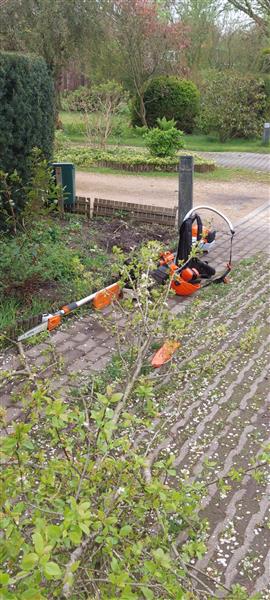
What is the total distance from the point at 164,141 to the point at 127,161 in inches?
42.3

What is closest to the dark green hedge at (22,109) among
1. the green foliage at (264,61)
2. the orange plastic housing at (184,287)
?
the orange plastic housing at (184,287)

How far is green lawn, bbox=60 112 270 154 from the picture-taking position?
1888cm

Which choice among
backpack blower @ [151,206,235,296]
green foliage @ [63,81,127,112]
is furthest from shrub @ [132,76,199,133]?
backpack blower @ [151,206,235,296]

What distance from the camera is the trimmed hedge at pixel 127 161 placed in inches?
556

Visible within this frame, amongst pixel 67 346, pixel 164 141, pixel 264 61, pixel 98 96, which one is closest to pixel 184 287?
pixel 67 346

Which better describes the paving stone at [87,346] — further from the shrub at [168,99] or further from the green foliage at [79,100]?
the shrub at [168,99]

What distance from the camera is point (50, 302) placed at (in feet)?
17.7

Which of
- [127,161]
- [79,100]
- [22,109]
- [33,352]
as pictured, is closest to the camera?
[33,352]

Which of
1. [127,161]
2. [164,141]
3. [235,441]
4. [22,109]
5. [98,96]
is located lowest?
[235,441]

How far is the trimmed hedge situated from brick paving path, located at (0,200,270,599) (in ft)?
27.6

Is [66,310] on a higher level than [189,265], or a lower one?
lower

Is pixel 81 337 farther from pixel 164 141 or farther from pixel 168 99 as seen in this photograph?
pixel 168 99

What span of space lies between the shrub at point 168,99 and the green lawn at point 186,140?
884mm

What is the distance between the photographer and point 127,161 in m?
14.2
